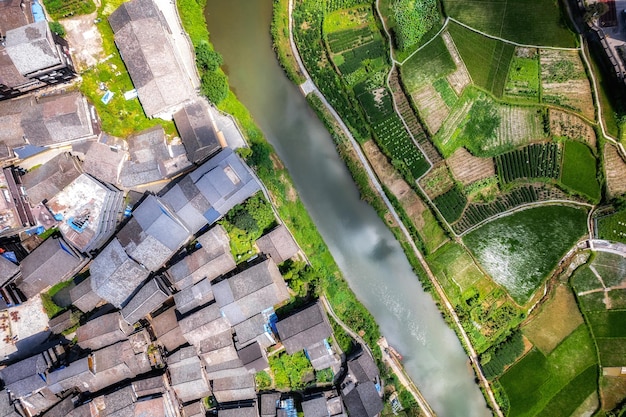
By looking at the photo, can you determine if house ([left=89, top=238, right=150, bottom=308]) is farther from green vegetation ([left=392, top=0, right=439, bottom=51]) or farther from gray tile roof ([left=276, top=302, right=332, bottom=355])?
green vegetation ([left=392, top=0, right=439, bottom=51])

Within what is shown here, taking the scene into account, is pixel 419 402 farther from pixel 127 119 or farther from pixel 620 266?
pixel 127 119

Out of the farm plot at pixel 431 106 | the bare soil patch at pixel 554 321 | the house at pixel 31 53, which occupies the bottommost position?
the bare soil patch at pixel 554 321

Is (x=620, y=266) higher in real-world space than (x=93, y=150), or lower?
lower

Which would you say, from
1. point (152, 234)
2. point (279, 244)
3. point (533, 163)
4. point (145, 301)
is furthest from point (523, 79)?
point (145, 301)

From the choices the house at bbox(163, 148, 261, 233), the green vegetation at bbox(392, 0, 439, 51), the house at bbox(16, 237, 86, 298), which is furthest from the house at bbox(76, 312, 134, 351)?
the green vegetation at bbox(392, 0, 439, 51)

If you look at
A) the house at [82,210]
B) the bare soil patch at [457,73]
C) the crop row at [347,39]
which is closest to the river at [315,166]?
the crop row at [347,39]

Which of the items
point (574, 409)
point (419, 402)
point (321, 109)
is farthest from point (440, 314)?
point (321, 109)

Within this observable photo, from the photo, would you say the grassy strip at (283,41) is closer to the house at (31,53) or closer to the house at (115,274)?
the house at (31,53)
